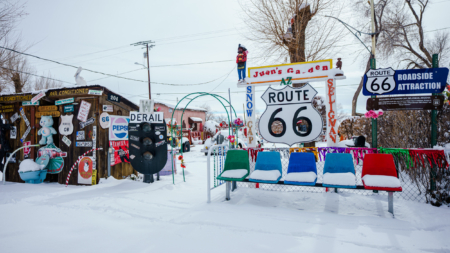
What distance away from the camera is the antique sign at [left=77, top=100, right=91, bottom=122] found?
6641mm

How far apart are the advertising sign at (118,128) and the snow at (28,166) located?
7.91 ft

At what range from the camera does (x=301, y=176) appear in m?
4.30

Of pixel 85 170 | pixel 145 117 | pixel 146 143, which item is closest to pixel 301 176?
pixel 146 143

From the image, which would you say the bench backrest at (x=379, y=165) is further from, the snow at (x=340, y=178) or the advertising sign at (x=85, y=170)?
the advertising sign at (x=85, y=170)

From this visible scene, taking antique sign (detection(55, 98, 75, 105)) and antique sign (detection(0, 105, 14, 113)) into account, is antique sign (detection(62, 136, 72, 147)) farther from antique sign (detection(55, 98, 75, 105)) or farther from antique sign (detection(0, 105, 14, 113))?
antique sign (detection(0, 105, 14, 113))

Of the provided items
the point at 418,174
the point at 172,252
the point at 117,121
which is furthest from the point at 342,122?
the point at 172,252

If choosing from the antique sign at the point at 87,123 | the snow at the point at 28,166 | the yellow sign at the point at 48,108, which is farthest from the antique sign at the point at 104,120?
the snow at the point at 28,166

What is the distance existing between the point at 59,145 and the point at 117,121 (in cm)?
192

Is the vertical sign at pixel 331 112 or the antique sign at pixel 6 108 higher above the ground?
the antique sign at pixel 6 108

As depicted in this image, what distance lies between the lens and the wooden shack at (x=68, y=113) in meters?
6.55

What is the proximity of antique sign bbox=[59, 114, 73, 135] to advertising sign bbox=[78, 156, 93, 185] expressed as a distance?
3.21ft

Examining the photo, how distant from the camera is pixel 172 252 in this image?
2.87 meters

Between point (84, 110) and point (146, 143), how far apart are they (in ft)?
6.74

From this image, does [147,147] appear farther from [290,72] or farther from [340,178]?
[340,178]
